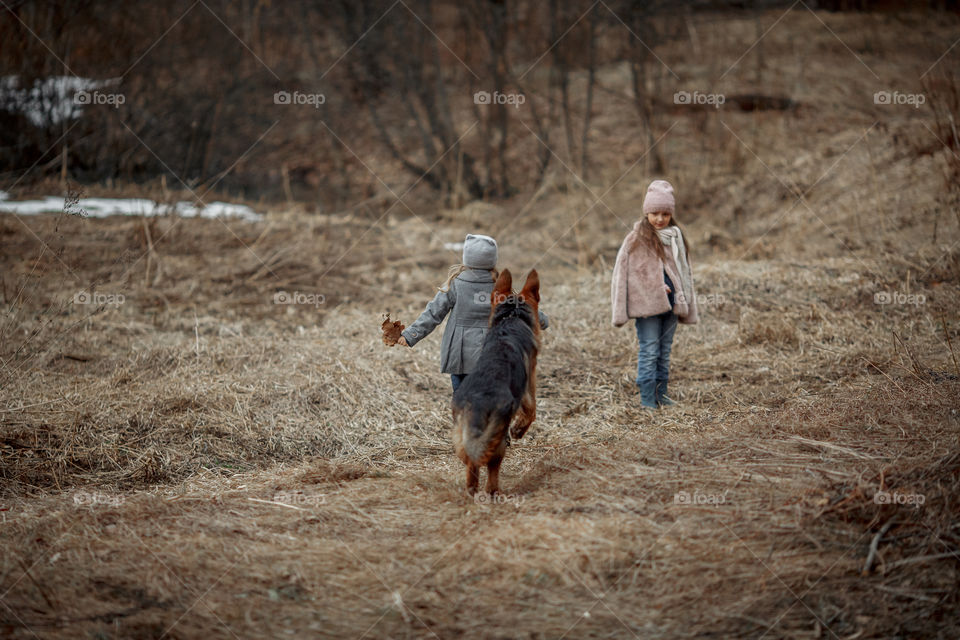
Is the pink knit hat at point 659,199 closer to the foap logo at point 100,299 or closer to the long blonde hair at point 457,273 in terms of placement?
the long blonde hair at point 457,273

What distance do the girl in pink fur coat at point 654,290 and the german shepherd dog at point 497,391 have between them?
1.69 meters

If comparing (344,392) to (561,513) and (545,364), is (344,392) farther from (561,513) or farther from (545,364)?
(561,513)

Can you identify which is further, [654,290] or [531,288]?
[654,290]

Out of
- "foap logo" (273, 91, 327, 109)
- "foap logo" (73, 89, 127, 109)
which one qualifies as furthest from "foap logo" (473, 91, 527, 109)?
"foap logo" (73, 89, 127, 109)

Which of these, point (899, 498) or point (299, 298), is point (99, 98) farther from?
point (899, 498)

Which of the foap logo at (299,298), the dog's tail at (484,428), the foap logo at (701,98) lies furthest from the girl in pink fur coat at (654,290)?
the foap logo at (701,98)

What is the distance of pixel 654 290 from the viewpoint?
5.93 meters

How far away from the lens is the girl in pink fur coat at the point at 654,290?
19.5 feet

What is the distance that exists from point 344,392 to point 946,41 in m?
16.2

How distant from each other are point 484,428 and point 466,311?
1.17 m

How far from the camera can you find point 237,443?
5422 mm

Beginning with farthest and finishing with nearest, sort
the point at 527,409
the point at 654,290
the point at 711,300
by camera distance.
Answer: the point at 711,300 < the point at 654,290 < the point at 527,409

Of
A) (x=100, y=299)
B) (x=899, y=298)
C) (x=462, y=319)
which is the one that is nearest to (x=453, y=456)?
(x=462, y=319)

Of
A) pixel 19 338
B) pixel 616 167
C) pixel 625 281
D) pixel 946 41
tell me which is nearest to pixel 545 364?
pixel 625 281
